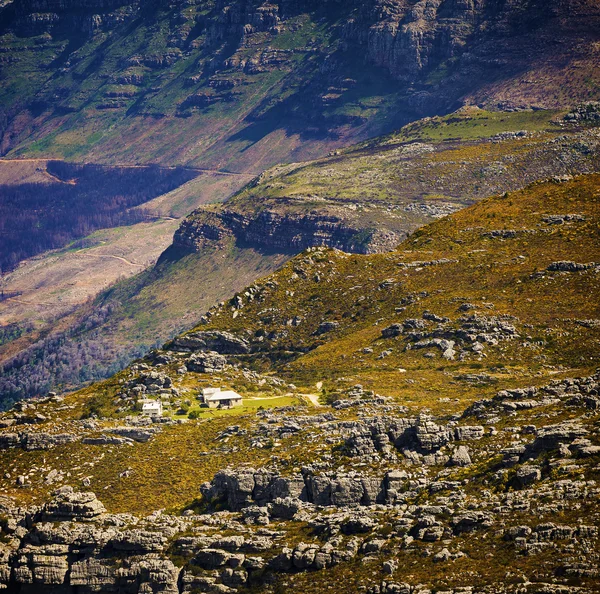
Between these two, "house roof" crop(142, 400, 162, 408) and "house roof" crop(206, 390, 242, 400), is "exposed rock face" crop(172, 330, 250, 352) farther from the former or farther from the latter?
"house roof" crop(142, 400, 162, 408)

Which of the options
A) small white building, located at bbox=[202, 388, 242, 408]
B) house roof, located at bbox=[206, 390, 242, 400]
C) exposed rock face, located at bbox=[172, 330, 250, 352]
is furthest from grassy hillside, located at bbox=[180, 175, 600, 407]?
small white building, located at bbox=[202, 388, 242, 408]

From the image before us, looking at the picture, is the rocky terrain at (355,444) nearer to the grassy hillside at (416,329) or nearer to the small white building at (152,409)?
the grassy hillside at (416,329)

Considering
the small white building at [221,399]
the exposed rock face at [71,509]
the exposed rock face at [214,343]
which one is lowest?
the exposed rock face at [214,343]

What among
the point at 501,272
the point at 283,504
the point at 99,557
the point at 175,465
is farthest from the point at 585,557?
the point at 501,272

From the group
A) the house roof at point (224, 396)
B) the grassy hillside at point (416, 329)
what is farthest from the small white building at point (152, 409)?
the house roof at point (224, 396)

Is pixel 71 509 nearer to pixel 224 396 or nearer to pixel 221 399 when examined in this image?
pixel 221 399

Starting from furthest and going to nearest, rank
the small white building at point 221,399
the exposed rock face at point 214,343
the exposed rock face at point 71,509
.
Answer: the exposed rock face at point 214,343, the small white building at point 221,399, the exposed rock face at point 71,509

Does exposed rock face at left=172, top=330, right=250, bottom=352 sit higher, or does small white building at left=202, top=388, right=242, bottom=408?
small white building at left=202, top=388, right=242, bottom=408
